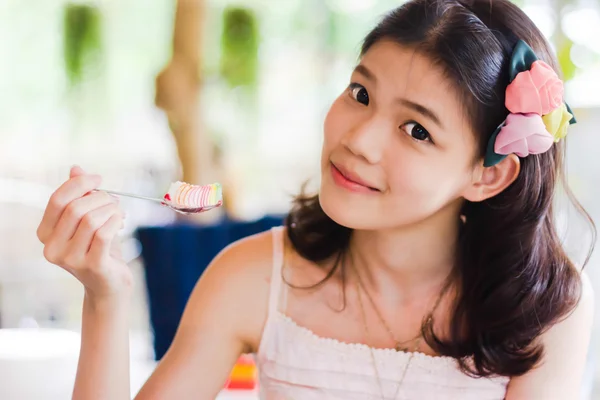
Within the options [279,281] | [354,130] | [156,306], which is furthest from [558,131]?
[156,306]

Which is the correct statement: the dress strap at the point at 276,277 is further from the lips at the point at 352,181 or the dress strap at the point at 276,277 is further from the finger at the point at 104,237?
the finger at the point at 104,237

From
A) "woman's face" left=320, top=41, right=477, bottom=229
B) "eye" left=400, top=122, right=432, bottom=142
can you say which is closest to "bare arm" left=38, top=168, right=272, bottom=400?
"woman's face" left=320, top=41, right=477, bottom=229

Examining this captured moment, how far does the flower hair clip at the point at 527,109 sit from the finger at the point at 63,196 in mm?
657

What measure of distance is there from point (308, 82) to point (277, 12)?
40cm

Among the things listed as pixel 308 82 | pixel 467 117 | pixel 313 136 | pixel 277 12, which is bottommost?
pixel 313 136

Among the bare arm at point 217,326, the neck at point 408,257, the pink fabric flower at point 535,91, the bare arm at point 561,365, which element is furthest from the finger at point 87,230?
the bare arm at point 561,365

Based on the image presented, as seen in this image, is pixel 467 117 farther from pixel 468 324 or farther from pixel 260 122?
pixel 260 122

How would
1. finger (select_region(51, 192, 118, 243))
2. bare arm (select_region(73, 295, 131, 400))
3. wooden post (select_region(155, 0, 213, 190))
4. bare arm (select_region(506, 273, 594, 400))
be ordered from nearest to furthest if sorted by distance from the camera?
finger (select_region(51, 192, 118, 243))
bare arm (select_region(73, 295, 131, 400))
bare arm (select_region(506, 273, 594, 400))
wooden post (select_region(155, 0, 213, 190))

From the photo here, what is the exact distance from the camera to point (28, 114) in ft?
11.6

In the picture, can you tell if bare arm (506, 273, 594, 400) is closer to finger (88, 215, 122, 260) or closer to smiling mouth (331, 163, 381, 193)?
smiling mouth (331, 163, 381, 193)

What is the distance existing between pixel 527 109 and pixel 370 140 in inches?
10.5

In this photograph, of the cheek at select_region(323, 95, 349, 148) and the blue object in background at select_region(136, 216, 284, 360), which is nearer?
the cheek at select_region(323, 95, 349, 148)

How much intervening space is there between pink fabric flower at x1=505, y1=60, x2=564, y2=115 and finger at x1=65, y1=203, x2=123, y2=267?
66 centimetres

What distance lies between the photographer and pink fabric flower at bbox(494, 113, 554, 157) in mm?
1115
